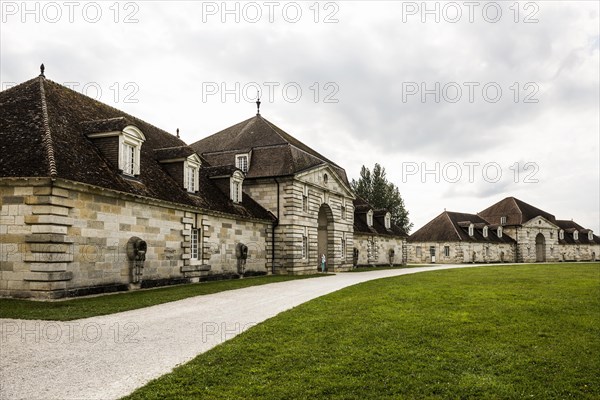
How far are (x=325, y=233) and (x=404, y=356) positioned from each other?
26.4 meters

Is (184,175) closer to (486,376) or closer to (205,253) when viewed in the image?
(205,253)

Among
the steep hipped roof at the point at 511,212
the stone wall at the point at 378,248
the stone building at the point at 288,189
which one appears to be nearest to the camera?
the stone building at the point at 288,189

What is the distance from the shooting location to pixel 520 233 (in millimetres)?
67688

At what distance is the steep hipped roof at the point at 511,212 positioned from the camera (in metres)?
69.0

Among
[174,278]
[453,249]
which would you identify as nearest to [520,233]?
[453,249]

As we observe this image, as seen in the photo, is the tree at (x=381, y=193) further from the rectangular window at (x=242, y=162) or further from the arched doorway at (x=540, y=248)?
the rectangular window at (x=242, y=162)

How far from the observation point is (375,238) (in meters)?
42.8

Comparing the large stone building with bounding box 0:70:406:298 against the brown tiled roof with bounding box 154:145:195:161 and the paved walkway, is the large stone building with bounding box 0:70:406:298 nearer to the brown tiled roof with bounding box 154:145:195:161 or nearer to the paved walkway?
the brown tiled roof with bounding box 154:145:195:161

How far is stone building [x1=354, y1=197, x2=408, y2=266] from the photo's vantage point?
40.6 metres

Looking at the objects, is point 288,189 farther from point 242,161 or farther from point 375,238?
point 375,238

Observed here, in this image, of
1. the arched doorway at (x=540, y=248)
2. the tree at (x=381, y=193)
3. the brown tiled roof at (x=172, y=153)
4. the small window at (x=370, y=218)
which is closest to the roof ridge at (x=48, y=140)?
the brown tiled roof at (x=172, y=153)

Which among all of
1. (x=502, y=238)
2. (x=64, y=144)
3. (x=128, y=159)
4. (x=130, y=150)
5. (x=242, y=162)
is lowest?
(x=502, y=238)

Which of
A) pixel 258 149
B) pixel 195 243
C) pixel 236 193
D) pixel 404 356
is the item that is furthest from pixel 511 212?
pixel 404 356

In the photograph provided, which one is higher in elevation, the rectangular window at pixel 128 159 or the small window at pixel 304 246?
the rectangular window at pixel 128 159
